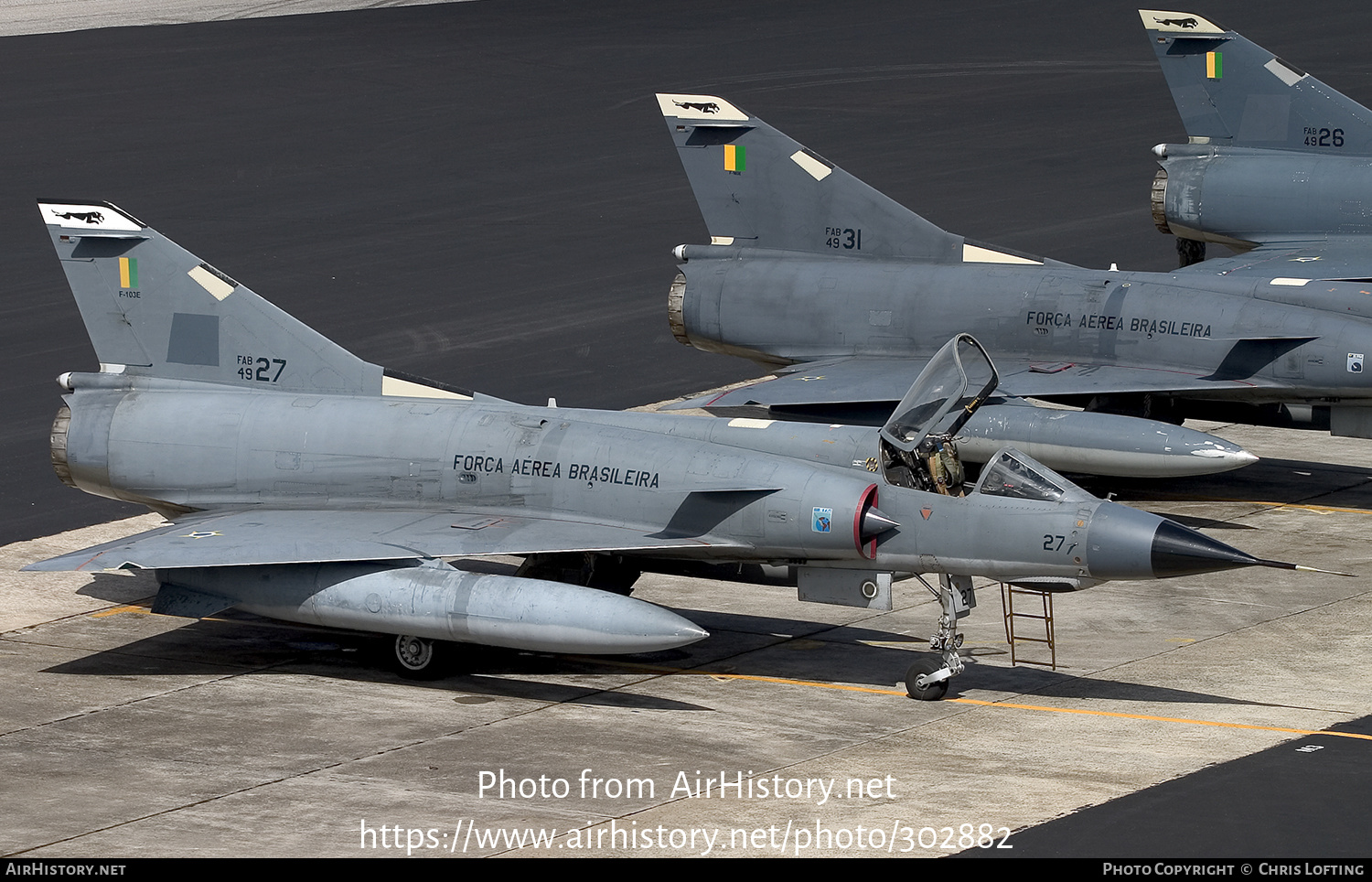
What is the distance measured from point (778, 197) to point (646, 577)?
6420mm

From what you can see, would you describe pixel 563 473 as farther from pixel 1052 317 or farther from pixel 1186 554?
pixel 1052 317

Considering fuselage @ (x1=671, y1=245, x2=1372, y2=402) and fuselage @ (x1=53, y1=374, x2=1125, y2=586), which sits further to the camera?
fuselage @ (x1=671, y1=245, x2=1372, y2=402)

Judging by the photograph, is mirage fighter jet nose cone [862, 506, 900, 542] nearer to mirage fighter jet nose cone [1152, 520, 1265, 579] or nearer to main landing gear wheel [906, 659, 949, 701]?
main landing gear wheel [906, 659, 949, 701]

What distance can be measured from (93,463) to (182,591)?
6.59ft

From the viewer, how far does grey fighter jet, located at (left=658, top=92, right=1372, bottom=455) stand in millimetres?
22234

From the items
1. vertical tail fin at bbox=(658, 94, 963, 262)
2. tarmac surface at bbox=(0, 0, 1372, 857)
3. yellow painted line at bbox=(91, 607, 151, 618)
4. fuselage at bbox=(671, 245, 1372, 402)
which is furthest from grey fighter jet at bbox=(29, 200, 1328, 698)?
vertical tail fin at bbox=(658, 94, 963, 262)

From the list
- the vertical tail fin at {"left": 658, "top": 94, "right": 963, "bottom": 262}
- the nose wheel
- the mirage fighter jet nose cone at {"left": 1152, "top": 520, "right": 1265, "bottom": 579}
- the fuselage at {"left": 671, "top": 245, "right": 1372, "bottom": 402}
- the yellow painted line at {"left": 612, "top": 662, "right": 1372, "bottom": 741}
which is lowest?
the yellow painted line at {"left": 612, "top": 662, "right": 1372, "bottom": 741}

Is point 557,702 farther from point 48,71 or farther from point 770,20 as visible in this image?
point 770,20

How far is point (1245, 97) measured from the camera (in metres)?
28.2

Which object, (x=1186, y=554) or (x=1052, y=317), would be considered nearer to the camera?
(x=1186, y=554)

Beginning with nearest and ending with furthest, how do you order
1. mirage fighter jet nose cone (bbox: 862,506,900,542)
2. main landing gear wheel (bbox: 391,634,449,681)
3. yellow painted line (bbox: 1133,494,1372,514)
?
mirage fighter jet nose cone (bbox: 862,506,900,542), main landing gear wheel (bbox: 391,634,449,681), yellow painted line (bbox: 1133,494,1372,514)

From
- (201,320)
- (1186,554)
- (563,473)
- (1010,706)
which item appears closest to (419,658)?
(563,473)

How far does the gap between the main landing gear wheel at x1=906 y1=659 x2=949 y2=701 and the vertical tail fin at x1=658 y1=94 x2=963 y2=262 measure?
9.09 m
